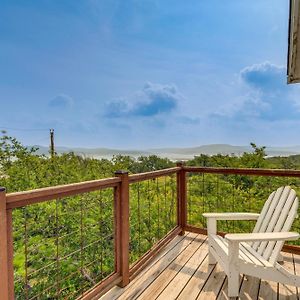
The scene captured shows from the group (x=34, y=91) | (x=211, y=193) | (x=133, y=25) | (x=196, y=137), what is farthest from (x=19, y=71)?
(x=211, y=193)

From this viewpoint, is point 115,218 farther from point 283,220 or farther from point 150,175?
point 283,220

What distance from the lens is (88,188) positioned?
215 centimetres

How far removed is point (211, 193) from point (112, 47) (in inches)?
320

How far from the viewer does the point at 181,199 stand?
4078mm

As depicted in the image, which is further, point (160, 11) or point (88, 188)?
point (160, 11)

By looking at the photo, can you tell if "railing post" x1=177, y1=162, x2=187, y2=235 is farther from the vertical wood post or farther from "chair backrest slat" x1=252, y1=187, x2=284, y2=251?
the vertical wood post

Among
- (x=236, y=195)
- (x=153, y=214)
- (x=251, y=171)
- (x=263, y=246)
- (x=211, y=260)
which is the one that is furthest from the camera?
(x=153, y=214)

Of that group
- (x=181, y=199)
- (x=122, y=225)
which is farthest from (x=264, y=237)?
(x=181, y=199)

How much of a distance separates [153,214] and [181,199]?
298 cm

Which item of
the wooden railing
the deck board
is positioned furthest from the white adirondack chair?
the wooden railing

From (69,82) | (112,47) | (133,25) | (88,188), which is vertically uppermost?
(133,25)

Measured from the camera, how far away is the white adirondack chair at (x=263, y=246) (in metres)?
2.22

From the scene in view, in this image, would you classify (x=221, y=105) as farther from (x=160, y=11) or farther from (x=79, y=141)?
(x=79, y=141)

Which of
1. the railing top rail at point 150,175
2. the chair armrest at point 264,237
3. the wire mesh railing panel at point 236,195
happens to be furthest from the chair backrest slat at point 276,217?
the wire mesh railing panel at point 236,195
